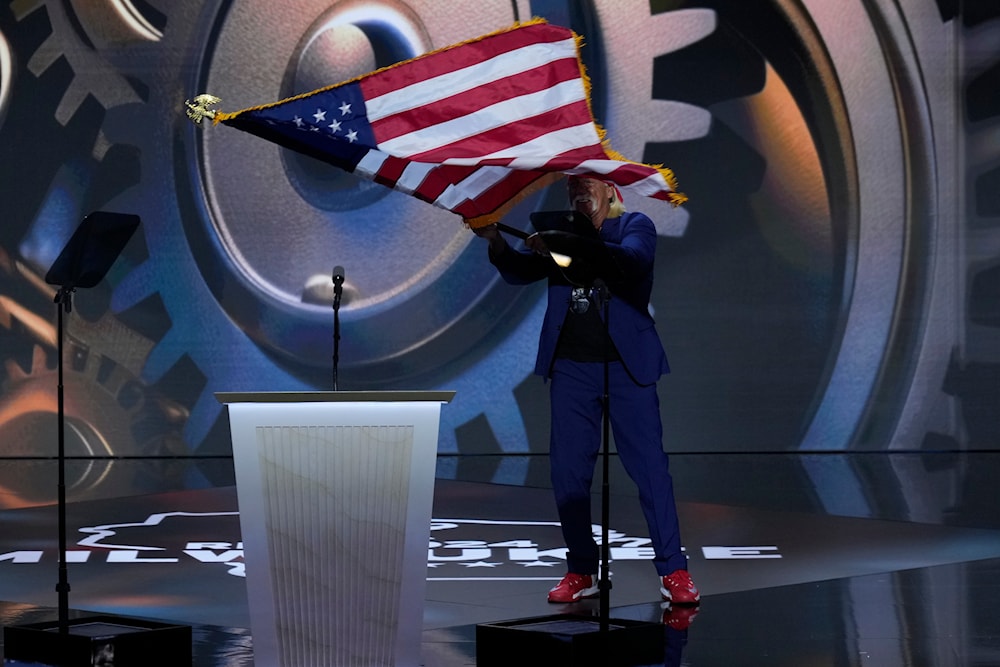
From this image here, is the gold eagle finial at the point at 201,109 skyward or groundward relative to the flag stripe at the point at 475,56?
groundward

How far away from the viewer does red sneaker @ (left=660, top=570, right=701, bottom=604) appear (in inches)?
160

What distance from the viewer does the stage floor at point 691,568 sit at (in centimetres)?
358

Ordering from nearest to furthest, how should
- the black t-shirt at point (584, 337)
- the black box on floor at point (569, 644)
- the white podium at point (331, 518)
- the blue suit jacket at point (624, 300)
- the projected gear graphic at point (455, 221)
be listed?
the white podium at point (331, 518) → the black box on floor at point (569, 644) → the blue suit jacket at point (624, 300) → the black t-shirt at point (584, 337) → the projected gear graphic at point (455, 221)

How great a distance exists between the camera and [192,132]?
363 inches

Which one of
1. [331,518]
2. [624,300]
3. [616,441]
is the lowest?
[331,518]

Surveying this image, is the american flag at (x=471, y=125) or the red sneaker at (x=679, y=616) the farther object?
the red sneaker at (x=679, y=616)

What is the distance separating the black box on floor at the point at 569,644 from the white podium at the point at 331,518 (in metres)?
0.28

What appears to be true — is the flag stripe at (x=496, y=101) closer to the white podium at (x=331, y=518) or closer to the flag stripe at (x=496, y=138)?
the flag stripe at (x=496, y=138)

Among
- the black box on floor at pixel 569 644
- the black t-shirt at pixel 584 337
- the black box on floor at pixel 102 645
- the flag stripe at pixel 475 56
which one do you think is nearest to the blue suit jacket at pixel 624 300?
the black t-shirt at pixel 584 337

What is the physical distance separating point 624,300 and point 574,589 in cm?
89

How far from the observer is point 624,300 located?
4.13 meters

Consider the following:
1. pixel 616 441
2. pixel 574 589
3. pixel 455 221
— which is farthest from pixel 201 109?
pixel 455 221

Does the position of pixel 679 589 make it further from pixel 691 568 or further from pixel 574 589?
pixel 691 568

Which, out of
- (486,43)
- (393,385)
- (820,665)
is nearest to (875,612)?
(820,665)
